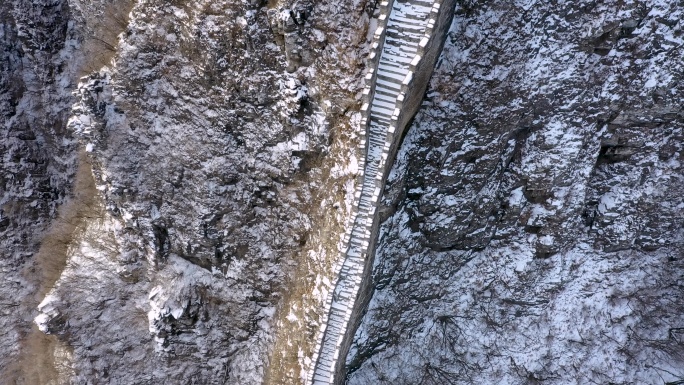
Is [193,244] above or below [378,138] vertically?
below

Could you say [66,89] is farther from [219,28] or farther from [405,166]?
[405,166]

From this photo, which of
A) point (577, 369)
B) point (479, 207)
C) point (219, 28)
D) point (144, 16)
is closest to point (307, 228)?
point (479, 207)

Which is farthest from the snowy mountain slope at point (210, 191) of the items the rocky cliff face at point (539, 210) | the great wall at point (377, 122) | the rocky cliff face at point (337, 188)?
the rocky cliff face at point (539, 210)

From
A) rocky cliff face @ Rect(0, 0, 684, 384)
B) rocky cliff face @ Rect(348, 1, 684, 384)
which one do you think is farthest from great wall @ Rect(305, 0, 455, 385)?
rocky cliff face @ Rect(348, 1, 684, 384)

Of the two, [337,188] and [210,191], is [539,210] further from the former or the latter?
[210,191]

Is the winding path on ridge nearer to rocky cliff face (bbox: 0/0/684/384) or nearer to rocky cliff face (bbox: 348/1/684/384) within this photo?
rocky cliff face (bbox: 0/0/684/384)

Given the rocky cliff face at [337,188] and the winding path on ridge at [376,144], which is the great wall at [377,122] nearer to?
the winding path on ridge at [376,144]
